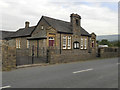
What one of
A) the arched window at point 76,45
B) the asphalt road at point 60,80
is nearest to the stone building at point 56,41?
the arched window at point 76,45

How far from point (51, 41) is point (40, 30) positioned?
372 cm

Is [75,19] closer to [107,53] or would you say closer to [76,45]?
[76,45]

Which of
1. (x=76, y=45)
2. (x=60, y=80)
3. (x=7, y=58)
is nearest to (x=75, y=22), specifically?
(x=76, y=45)

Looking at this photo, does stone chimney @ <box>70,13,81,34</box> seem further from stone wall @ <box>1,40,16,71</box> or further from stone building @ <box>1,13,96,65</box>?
stone wall @ <box>1,40,16,71</box>

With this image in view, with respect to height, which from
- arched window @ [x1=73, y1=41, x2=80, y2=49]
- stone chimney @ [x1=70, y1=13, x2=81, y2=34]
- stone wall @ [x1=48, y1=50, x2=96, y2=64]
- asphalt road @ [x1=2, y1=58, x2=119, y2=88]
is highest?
stone chimney @ [x1=70, y1=13, x2=81, y2=34]

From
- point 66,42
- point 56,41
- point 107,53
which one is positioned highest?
point 56,41

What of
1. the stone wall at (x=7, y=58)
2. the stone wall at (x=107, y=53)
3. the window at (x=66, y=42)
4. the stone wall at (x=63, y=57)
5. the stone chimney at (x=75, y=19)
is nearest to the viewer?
the stone wall at (x=7, y=58)

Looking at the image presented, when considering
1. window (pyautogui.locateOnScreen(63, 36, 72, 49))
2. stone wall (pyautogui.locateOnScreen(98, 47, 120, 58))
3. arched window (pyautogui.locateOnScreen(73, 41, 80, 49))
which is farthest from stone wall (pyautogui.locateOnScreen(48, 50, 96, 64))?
stone wall (pyautogui.locateOnScreen(98, 47, 120, 58))

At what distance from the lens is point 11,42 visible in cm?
3344

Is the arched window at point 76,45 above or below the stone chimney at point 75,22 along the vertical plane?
below

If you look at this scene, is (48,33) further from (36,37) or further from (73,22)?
(73,22)

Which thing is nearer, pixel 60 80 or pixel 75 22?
pixel 60 80

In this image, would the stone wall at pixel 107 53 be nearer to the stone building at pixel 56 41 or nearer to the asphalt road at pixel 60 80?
the stone building at pixel 56 41

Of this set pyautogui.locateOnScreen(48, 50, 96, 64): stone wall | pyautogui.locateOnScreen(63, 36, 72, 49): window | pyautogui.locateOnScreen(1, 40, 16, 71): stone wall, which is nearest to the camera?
pyautogui.locateOnScreen(1, 40, 16, 71): stone wall
